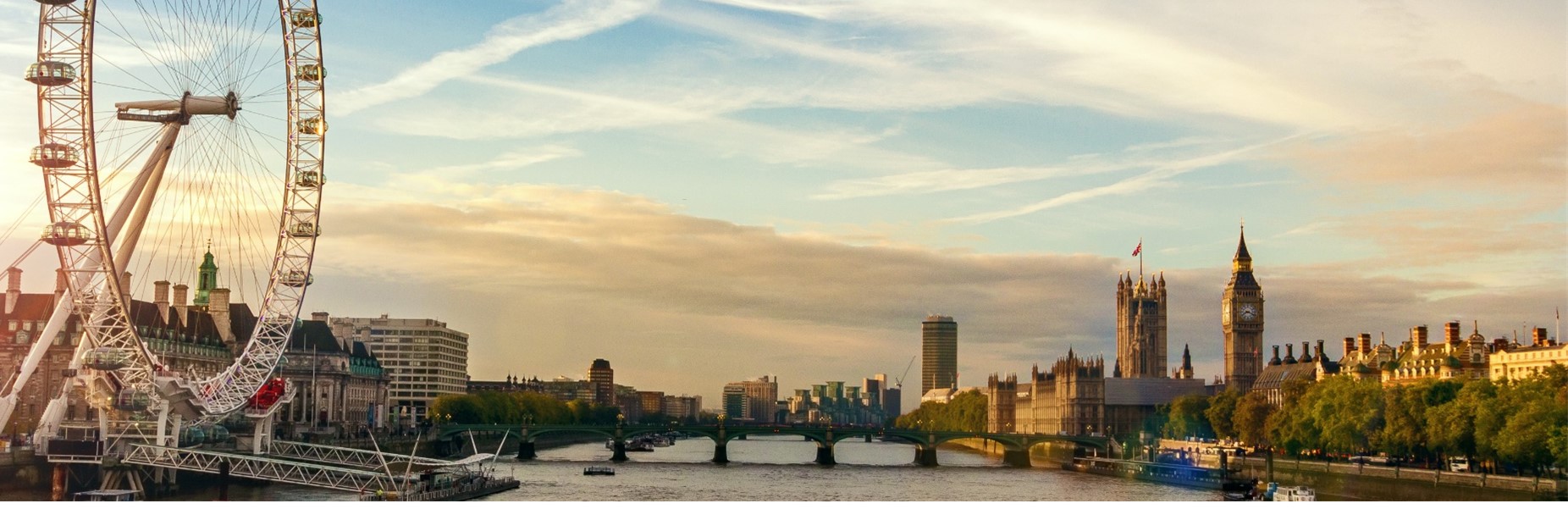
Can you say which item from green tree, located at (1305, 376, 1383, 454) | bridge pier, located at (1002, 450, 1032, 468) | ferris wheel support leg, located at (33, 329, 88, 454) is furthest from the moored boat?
bridge pier, located at (1002, 450, 1032, 468)

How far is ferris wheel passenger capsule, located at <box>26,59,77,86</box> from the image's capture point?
234ft

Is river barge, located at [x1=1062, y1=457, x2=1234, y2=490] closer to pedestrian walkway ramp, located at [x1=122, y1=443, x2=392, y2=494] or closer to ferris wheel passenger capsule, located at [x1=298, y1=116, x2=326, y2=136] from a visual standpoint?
pedestrian walkway ramp, located at [x1=122, y1=443, x2=392, y2=494]

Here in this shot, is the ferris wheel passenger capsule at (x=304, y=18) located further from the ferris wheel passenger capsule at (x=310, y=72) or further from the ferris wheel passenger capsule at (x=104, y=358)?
the ferris wheel passenger capsule at (x=104, y=358)

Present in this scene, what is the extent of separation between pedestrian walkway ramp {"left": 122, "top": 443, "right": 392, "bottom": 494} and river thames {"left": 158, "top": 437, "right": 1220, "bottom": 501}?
168 cm

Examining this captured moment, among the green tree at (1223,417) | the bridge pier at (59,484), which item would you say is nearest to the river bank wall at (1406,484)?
the green tree at (1223,417)

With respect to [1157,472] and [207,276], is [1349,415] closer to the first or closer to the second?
[1157,472]

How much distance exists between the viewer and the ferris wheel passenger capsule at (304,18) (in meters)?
81.2

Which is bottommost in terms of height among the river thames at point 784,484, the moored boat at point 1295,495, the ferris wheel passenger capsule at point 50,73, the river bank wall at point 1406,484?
the river thames at point 784,484

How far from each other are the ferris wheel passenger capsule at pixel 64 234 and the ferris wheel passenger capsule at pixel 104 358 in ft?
22.6

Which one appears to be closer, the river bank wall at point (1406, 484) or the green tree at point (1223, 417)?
the river bank wall at point (1406, 484)

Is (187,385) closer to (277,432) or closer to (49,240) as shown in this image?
(49,240)

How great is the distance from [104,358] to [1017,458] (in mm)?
111959

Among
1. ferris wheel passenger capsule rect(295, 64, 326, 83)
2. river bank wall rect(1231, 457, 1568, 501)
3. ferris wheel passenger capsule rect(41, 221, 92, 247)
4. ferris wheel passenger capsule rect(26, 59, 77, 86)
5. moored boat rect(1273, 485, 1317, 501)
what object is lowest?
moored boat rect(1273, 485, 1317, 501)

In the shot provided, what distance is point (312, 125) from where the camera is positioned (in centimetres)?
8400
